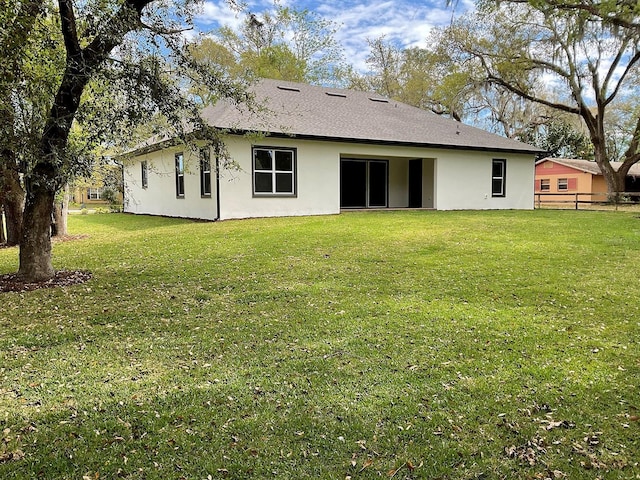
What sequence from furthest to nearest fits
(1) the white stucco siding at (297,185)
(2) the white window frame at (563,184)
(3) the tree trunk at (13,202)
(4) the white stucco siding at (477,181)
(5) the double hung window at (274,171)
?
(2) the white window frame at (563,184)
(4) the white stucco siding at (477,181)
(5) the double hung window at (274,171)
(1) the white stucco siding at (297,185)
(3) the tree trunk at (13,202)

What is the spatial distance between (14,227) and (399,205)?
545 inches

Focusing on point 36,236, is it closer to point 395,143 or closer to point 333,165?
point 333,165

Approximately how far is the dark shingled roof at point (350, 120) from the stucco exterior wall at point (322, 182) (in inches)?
15.1

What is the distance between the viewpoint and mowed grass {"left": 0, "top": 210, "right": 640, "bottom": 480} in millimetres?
2584

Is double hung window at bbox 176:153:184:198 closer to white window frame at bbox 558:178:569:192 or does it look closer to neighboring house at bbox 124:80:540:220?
neighboring house at bbox 124:80:540:220

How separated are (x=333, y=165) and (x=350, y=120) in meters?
2.53

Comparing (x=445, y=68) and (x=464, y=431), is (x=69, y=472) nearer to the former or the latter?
(x=464, y=431)

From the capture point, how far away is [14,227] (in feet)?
33.8

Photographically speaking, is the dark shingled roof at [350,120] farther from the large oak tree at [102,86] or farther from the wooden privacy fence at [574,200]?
the wooden privacy fence at [574,200]

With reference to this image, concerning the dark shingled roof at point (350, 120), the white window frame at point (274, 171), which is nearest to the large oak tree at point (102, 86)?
the dark shingled roof at point (350, 120)

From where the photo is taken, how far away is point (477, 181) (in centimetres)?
1858

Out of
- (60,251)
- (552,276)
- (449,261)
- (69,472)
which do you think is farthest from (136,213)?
(69,472)

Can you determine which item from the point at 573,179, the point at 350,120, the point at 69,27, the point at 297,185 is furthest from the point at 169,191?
the point at 573,179

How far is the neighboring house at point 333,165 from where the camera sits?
46.1ft
